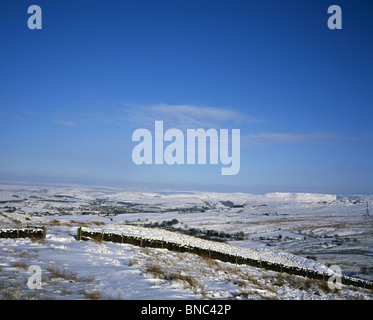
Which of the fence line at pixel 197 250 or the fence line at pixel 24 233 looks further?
the fence line at pixel 197 250

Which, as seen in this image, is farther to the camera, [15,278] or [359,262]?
[359,262]

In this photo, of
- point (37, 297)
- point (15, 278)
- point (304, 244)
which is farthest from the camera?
point (304, 244)

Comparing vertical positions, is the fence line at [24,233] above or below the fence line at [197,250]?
above

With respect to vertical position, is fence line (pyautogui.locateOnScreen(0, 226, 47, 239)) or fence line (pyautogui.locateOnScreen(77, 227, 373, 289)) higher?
fence line (pyautogui.locateOnScreen(0, 226, 47, 239))

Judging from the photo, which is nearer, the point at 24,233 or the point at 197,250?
the point at 24,233

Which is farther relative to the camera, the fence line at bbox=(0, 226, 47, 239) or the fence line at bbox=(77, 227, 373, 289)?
the fence line at bbox=(77, 227, 373, 289)

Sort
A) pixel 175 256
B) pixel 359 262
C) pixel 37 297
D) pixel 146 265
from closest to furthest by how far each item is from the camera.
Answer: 1. pixel 37 297
2. pixel 146 265
3. pixel 175 256
4. pixel 359 262

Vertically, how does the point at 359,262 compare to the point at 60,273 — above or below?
below

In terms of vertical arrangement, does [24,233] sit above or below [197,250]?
above
